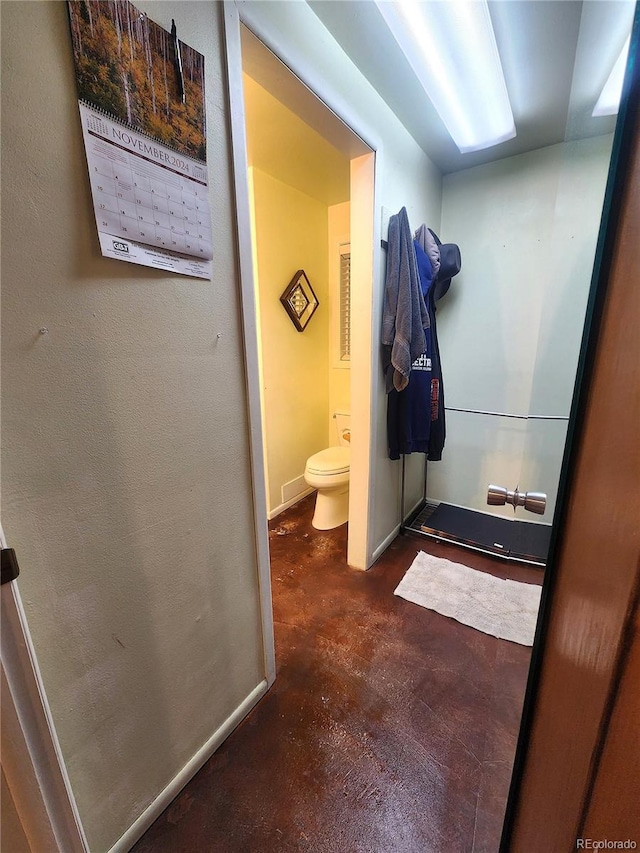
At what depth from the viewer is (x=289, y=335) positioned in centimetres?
255

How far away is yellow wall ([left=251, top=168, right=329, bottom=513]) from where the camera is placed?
2271mm

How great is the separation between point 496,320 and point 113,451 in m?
2.38

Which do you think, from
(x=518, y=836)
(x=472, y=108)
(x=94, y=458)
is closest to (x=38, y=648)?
(x=94, y=458)

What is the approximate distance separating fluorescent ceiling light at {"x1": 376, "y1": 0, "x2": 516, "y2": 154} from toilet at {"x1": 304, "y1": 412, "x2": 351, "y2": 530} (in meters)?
1.84

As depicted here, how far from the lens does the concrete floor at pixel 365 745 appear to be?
912 mm

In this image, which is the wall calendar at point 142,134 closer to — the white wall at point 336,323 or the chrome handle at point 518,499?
the chrome handle at point 518,499

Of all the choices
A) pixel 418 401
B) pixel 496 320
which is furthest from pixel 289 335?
pixel 496 320

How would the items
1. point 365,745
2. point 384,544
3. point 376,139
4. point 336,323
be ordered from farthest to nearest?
point 336,323, point 384,544, point 376,139, point 365,745

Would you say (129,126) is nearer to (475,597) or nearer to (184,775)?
(184,775)

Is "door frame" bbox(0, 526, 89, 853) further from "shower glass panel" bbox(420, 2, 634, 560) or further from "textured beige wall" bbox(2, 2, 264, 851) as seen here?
"shower glass panel" bbox(420, 2, 634, 560)

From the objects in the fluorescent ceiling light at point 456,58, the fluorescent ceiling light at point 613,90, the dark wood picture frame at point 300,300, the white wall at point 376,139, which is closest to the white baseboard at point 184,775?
the white wall at point 376,139

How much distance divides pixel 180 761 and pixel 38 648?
0.66 meters

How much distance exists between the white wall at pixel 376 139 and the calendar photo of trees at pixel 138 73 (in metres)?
0.33

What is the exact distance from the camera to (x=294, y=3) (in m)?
1.01
